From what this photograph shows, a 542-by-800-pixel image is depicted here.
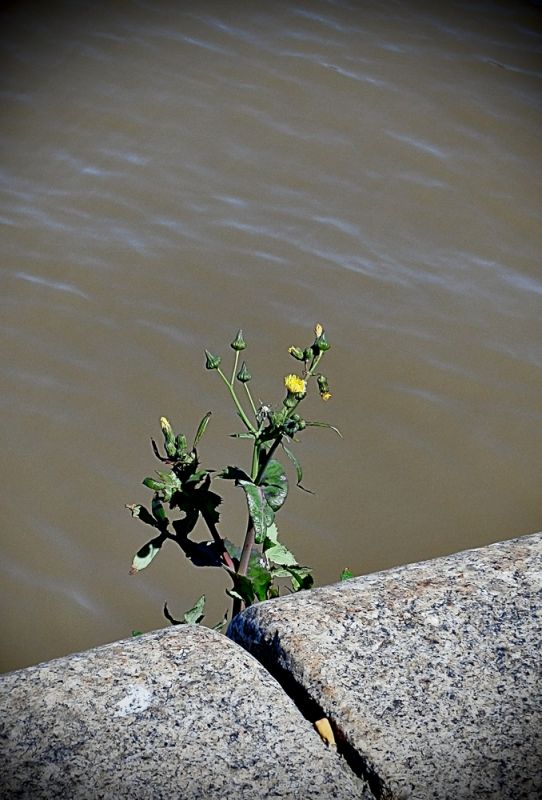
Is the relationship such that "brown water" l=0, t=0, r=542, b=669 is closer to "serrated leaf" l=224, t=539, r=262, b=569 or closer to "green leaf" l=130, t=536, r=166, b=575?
"serrated leaf" l=224, t=539, r=262, b=569

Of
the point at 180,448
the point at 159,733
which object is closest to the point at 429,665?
the point at 159,733

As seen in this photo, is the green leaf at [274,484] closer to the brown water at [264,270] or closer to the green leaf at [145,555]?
the green leaf at [145,555]

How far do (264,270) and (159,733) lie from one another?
95.8 inches

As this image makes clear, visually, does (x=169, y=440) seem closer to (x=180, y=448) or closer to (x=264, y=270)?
(x=180, y=448)

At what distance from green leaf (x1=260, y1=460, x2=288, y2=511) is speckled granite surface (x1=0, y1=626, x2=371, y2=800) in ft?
1.18

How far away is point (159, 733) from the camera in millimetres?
1127

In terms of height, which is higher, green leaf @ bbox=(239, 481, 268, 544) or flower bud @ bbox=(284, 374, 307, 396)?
flower bud @ bbox=(284, 374, 307, 396)

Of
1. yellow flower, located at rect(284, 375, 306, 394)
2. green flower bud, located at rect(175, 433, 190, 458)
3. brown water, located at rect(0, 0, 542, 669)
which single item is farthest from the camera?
brown water, located at rect(0, 0, 542, 669)

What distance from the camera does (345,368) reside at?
9.80 feet

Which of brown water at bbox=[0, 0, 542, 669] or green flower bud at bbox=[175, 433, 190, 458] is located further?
brown water at bbox=[0, 0, 542, 669]

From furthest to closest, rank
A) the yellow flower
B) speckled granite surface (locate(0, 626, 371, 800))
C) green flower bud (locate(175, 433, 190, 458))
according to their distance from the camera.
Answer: green flower bud (locate(175, 433, 190, 458)) < the yellow flower < speckled granite surface (locate(0, 626, 371, 800))

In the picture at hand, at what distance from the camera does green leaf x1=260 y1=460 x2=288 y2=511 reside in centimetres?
158

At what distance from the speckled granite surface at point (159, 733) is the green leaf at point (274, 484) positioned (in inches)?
14.1

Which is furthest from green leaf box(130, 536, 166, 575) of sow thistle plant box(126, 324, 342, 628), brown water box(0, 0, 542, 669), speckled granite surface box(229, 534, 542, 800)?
brown water box(0, 0, 542, 669)
